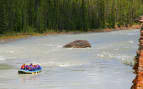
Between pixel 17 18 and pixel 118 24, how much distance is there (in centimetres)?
5115

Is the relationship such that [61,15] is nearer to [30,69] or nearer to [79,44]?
[79,44]

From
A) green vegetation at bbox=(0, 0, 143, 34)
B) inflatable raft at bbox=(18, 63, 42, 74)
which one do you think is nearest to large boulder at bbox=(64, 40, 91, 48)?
inflatable raft at bbox=(18, 63, 42, 74)

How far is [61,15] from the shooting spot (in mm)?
118938

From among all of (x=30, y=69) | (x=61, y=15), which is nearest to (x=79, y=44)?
(x=30, y=69)

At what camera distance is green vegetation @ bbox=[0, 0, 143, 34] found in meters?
102

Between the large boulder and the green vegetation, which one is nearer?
the large boulder

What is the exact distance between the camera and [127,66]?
35.9m

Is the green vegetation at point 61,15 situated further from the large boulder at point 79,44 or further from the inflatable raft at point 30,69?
the inflatable raft at point 30,69

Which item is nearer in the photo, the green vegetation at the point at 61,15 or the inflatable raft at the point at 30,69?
the inflatable raft at the point at 30,69

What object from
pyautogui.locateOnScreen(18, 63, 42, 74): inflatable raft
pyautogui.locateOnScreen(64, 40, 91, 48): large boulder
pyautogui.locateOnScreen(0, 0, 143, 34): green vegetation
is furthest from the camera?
pyautogui.locateOnScreen(0, 0, 143, 34): green vegetation

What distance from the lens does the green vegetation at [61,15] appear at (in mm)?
101938

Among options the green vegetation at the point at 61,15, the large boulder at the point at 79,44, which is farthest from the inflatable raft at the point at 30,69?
the green vegetation at the point at 61,15

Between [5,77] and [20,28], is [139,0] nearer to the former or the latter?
[20,28]

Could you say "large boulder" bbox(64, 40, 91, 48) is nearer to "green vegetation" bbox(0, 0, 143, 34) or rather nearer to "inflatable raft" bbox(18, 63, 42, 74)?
"inflatable raft" bbox(18, 63, 42, 74)
